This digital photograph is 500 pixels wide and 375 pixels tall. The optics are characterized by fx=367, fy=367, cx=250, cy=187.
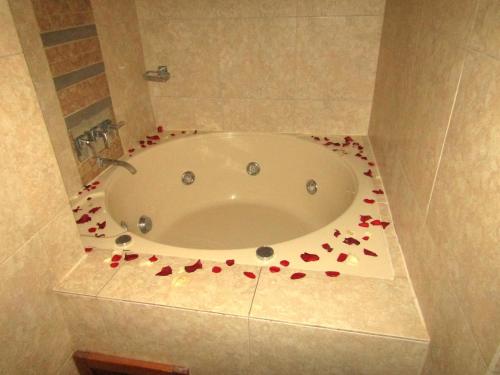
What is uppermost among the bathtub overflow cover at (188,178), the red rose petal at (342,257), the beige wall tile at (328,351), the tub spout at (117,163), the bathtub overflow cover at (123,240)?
the tub spout at (117,163)

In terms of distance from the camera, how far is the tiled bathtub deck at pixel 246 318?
3.18 feet

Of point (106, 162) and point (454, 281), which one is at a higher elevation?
point (454, 281)

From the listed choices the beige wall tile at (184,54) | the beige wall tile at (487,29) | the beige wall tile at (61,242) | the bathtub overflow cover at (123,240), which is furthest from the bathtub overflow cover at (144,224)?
the beige wall tile at (487,29)

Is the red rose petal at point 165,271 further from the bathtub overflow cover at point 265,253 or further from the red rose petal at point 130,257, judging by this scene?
the bathtub overflow cover at point 265,253

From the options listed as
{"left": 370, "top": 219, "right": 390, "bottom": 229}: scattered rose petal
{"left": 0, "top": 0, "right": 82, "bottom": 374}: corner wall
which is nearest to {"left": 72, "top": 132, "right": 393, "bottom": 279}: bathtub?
{"left": 370, "top": 219, "right": 390, "bottom": 229}: scattered rose petal

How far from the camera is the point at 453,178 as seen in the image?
821 mm

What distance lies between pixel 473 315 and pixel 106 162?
1.53 metres

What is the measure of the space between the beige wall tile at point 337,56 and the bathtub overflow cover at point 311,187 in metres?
0.50

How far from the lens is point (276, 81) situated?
2119mm

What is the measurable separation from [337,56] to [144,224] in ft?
4.48

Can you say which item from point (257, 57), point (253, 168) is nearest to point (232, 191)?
point (253, 168)

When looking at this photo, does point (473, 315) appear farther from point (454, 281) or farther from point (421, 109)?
point (421, 109)

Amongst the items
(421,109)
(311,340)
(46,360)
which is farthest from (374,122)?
(46,360)

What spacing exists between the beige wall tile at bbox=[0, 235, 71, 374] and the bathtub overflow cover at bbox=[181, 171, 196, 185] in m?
1.16
